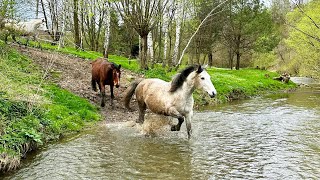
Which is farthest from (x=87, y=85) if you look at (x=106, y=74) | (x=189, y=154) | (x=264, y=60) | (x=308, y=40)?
(x=264, y=60)

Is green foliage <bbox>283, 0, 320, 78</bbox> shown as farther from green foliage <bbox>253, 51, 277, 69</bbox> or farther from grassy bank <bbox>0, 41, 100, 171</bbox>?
green foliage <bbox>253, 51, 277, 69</bbox>

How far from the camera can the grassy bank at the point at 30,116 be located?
7.48m

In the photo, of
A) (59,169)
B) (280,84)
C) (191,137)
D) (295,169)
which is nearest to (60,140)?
(59,169)

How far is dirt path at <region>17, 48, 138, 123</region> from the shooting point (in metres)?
13.5

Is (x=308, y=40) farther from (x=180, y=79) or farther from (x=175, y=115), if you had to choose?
(x=175, y=115)

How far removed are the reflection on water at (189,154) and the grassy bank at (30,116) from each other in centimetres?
40

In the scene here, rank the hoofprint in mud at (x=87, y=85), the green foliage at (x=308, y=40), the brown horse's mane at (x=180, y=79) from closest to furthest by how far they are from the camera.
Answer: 1. the brown horse's mane at (x=180, y=79)
2. the hoofprint in mud at (x=87, y=85)
3. the green foliage at (x=308, y=40)

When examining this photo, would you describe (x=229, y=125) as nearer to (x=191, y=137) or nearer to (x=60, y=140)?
(x=191, y=137)

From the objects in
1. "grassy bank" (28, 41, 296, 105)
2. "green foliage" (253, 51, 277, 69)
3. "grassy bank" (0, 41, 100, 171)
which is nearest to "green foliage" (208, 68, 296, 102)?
"grassy bank" (28, 41, 296, 105)

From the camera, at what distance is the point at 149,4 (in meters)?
A: 18.4

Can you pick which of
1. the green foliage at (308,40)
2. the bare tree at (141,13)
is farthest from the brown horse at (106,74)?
the green foliage at (308,40)

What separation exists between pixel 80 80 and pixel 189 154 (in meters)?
9.88

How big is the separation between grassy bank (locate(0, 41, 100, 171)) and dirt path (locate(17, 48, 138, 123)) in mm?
775

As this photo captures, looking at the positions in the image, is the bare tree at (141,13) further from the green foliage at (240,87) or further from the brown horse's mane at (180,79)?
the brown horse's mane at (180,79)
